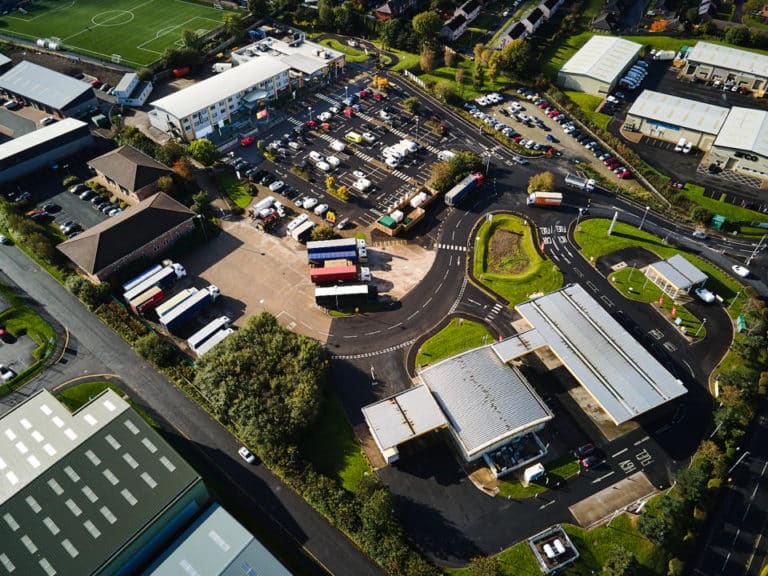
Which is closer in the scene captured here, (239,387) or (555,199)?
(239,387)

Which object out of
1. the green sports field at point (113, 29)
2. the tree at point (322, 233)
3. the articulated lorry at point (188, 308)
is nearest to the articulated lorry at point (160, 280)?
the articulated lorry at point (188, 308)

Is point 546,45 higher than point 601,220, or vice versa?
point 546,45

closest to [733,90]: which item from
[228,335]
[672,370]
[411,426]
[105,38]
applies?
[672,370]

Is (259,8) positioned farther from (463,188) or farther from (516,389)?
(516,389)

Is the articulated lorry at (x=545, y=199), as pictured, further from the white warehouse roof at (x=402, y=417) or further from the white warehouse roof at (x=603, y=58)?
the white warehouse roof at (x=402, y=417)

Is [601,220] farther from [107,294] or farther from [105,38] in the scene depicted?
[105,38]

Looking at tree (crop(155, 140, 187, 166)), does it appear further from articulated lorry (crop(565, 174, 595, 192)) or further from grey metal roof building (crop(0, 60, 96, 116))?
articulated lorry (crop(565, 174, 595, 192))

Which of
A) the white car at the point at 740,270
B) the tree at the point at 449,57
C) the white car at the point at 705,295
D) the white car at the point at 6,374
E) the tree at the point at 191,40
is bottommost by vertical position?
the white car at the point at 6,374
